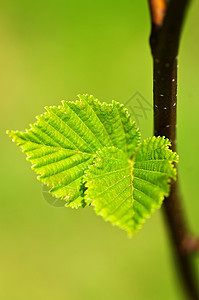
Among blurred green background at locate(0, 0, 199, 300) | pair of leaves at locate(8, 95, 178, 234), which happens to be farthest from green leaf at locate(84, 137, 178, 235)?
blurred green background at locate(0, 0, 199, 300)

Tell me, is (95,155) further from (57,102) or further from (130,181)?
(57,102)

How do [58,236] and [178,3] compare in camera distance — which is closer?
[178,3]

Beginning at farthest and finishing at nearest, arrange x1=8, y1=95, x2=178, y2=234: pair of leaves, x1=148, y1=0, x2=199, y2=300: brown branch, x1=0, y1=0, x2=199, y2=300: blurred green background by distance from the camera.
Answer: x1=0, y1=0, x2=199, y2=300: blurred green background → x1=8, y1=95, x2=178, y2=234: pair of leaves → x1=148, y1=0, x2=199, y2=300: brown branch

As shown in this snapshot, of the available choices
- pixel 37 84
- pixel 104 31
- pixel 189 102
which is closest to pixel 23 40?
pixel 37 84

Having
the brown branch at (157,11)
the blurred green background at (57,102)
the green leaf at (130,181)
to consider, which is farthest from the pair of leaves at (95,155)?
the blurred green background at (57,102)

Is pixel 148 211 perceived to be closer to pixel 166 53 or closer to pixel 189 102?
pixel 166 53

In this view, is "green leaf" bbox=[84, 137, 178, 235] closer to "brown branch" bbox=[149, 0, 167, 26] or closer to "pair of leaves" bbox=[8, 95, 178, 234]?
"pair of leaves" bbox=[8, 95, 178, 234]

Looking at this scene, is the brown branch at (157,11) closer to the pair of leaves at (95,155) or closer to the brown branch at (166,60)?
the brown branch at (166,60)
